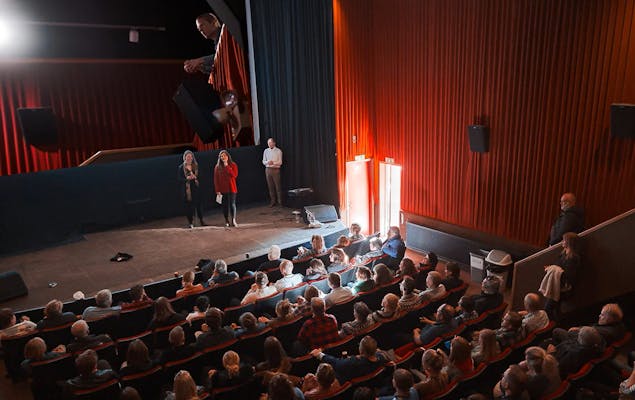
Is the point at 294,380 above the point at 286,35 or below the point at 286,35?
below

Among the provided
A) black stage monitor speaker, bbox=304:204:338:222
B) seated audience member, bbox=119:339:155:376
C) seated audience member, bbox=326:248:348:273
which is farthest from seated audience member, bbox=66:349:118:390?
black stage monitor speaker, bbox=304:204:338:222

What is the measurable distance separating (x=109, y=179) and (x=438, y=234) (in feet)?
20.9

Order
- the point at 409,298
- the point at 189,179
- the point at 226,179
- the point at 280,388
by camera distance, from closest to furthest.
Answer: the point at 280,388
the point at 409,298
the point at 189,179
the point at 226,179

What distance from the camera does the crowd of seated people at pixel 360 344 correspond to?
354 centimetres

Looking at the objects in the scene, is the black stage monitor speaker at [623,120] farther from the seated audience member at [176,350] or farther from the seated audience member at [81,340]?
the seated audience member at [81,340]

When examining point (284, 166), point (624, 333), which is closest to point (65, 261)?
point (284, 166)

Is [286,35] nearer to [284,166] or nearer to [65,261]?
[284,166]

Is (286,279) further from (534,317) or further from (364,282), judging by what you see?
(534,317)

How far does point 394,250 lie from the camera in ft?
22.0

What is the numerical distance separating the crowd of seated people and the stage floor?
1727 mm

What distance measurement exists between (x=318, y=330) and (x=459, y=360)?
1.34 m

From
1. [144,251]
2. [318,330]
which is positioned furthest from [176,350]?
[144,251]

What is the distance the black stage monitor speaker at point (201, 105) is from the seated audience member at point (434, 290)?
331 inches

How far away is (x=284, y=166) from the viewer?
1103 cm
